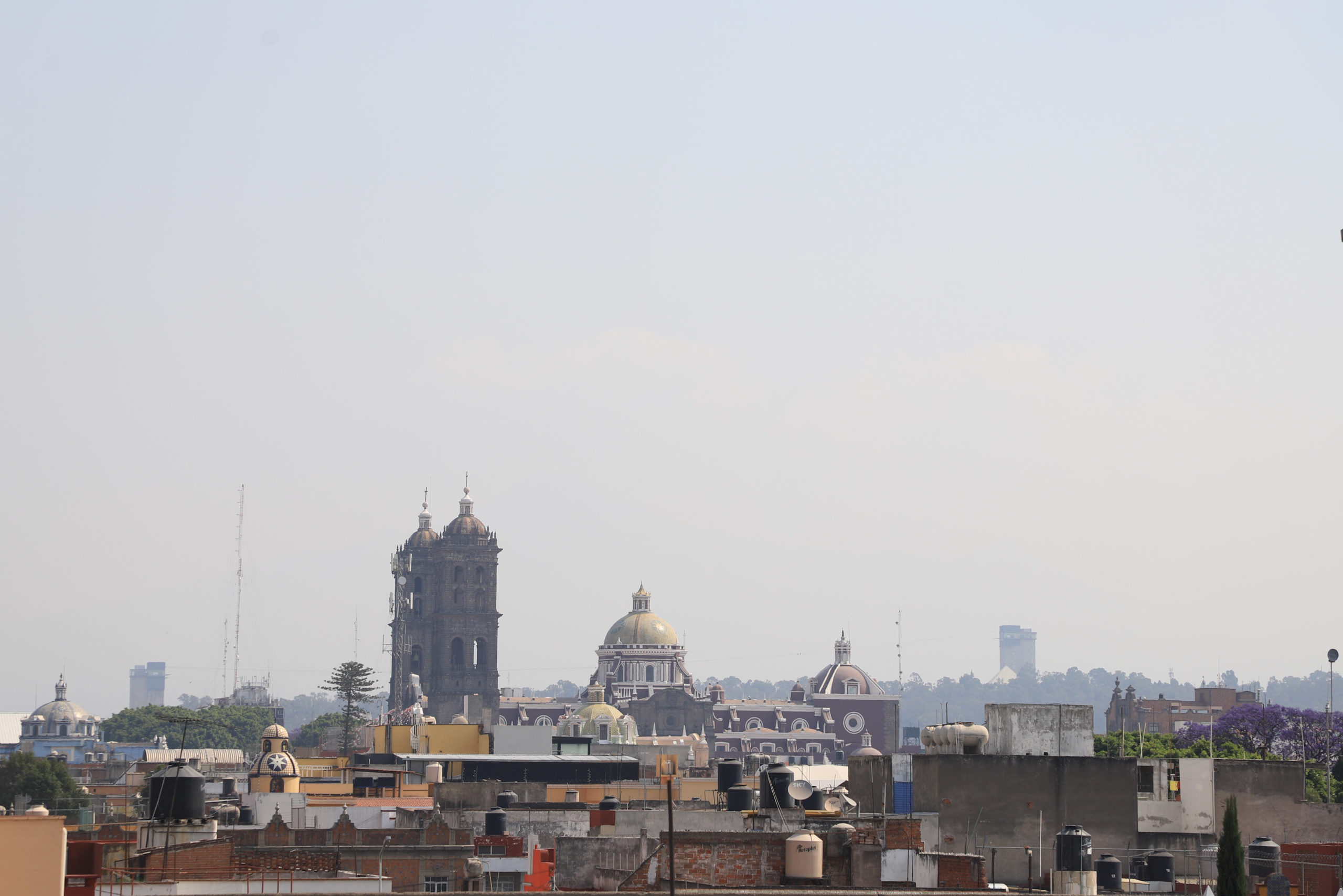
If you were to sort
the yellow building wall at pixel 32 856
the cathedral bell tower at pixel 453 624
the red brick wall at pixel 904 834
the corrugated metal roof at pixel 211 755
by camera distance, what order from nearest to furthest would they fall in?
the yellow building wall at pixel 32 856 < the red brick wall at pixel 904 834 < the corrugated metal roof at pixel 211 755 < the cathedral bell tower at pixel 453 624

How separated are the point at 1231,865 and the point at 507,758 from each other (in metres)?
48.0

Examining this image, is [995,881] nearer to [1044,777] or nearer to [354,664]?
[1044,777]

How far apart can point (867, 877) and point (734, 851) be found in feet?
5.57

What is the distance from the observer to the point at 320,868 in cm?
3048

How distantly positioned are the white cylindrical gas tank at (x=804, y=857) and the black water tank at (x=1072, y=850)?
3.90 meters

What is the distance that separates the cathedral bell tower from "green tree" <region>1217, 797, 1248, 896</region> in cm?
15490

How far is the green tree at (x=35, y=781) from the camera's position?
8944 centimetres

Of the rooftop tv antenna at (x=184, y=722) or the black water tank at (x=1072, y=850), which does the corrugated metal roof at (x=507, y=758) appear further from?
the black water tank at (x=1072, y=850)

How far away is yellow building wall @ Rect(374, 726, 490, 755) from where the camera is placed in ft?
265

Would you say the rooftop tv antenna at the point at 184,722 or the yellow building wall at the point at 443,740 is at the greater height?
the rooftop tv antenna at the point at 184,722

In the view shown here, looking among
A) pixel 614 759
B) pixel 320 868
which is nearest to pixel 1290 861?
pixel 320 868

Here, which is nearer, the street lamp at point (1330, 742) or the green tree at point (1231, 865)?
the green tree at point (1231, 865)

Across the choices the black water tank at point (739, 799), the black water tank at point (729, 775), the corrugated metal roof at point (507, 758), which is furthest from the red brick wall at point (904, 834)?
the corrugated metal roof at point (507, 758)

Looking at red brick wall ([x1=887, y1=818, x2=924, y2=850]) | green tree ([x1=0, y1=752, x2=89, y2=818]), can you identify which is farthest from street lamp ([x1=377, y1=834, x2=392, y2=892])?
green tree ([x1=0, y1=752, x2=89, y2=818])
